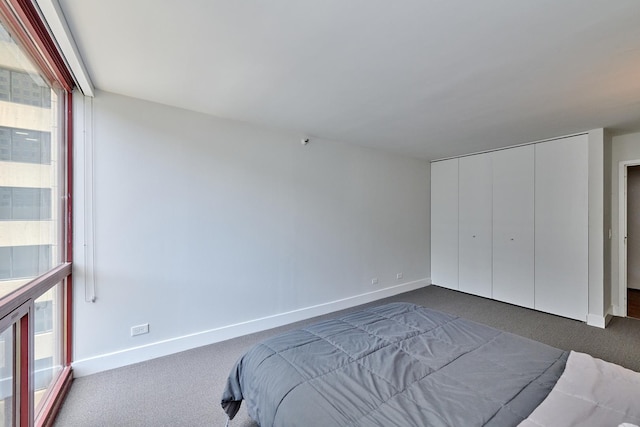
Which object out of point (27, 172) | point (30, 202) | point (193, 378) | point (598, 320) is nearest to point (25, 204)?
point (30, 202)

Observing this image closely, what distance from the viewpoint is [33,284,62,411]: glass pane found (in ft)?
5.98

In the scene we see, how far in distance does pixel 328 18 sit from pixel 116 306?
2.94 meters

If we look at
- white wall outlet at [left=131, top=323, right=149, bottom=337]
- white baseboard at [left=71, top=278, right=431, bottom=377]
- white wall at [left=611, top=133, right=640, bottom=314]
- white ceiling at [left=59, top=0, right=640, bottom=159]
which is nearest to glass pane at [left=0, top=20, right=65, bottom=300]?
white ceiling at [left=59, top=0, right=640, bottom=159]

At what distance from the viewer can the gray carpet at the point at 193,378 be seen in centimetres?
191

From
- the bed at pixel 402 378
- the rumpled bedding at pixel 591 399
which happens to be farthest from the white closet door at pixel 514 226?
the rumpled bedding at pixel 591 399

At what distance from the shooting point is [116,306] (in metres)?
2.55

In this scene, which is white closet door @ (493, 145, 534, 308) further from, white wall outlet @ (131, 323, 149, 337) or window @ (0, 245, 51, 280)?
window @ (0, 245, 51, 280)

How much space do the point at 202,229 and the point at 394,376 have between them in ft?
7.81

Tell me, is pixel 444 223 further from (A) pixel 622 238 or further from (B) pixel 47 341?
(B) pixel 47 341

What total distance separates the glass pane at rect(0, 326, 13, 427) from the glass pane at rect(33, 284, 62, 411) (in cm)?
41

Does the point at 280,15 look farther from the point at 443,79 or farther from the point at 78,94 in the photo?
A: the point at 78,94

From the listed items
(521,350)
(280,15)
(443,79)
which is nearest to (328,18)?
(280,15)

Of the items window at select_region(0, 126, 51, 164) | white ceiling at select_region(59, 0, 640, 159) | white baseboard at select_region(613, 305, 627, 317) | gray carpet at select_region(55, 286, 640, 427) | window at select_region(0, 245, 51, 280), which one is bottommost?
gray carpet at select_region(55, 286, 640, 427)

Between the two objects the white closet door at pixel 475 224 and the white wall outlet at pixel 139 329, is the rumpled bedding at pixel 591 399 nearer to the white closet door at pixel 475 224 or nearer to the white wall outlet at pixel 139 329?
the white wall outlet at pixel 139 329
